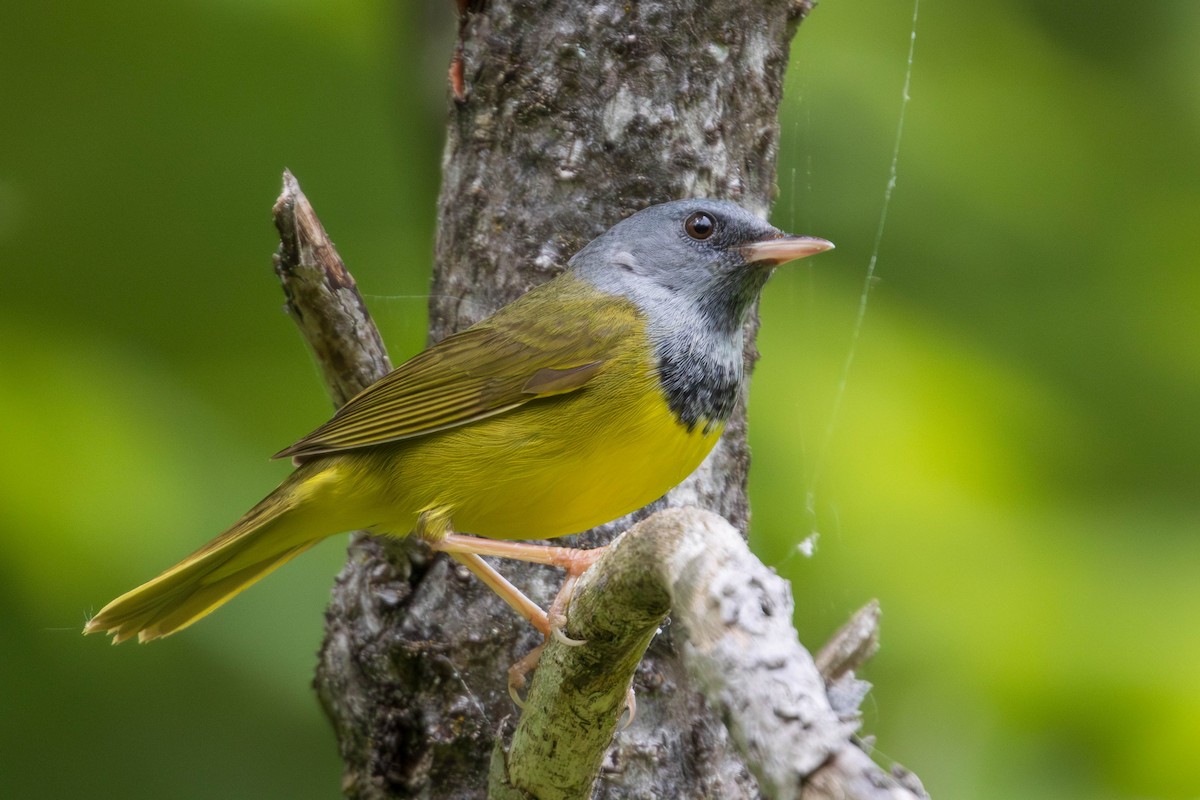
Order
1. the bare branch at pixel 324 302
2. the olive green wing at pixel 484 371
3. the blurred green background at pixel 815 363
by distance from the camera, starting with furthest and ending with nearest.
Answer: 1. the blurred green background at pixel 815 363
2. the olive green wing at pixel 484 371
3. the bare branch at pixel 324 302

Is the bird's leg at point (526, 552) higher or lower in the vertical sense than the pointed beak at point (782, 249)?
lower

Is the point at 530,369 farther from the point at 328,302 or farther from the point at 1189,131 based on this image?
the point at 1189,131

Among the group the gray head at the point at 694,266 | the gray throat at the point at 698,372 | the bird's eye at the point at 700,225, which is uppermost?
the bird's eye at the point at 700,225

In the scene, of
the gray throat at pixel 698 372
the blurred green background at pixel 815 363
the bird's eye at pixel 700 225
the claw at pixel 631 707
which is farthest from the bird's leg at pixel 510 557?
the bird's eye at pixel 700 225

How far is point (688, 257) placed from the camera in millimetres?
3020

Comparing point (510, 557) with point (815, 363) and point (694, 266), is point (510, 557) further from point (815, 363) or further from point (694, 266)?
point (815, 363)

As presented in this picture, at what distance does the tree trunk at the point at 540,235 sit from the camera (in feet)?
9.17

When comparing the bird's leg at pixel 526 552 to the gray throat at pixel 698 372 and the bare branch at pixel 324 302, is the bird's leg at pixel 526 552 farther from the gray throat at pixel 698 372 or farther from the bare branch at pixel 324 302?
the bare branch at pixel 324 302

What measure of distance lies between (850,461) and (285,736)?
192 centimetres

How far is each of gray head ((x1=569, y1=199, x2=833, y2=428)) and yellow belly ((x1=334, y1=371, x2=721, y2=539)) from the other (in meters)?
0.25

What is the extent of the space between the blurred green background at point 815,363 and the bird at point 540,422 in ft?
1.39

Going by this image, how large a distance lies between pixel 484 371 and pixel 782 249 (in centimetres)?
82

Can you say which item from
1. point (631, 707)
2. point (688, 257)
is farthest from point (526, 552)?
point (688, 257)

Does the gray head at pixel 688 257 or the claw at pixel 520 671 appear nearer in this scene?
the claw at pixel 520 671
